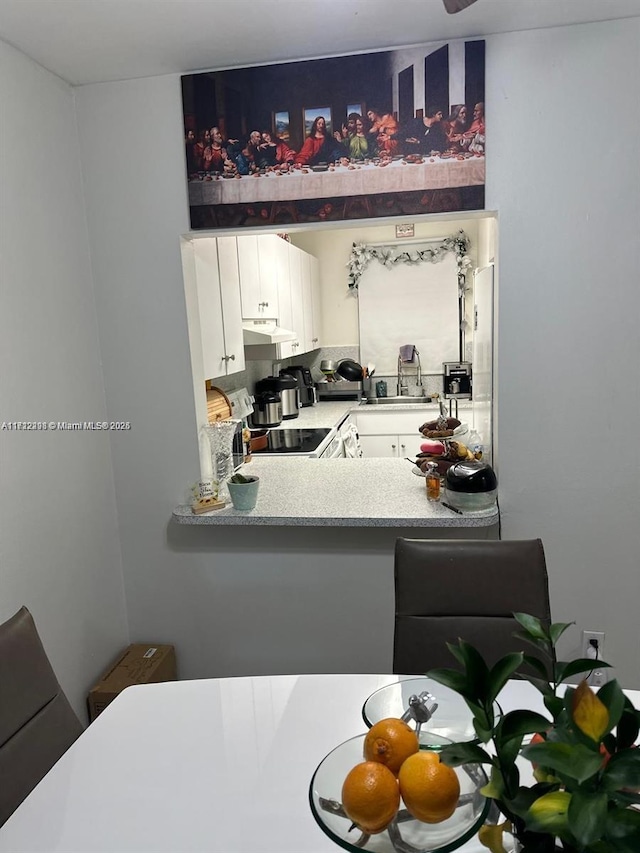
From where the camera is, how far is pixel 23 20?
5.68 ft

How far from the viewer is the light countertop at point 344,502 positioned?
2.12 m

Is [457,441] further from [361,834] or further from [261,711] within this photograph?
[361,834]

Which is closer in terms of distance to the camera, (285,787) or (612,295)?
(285,787)

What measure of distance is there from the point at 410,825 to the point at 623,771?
41 centimetres

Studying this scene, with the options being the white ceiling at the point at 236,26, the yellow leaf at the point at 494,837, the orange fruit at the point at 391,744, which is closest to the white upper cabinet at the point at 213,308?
the white ceiling at the point at 236,26

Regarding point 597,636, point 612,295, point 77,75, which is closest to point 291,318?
point 77,75

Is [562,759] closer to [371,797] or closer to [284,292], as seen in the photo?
[371,797]

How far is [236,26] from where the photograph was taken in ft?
5.98

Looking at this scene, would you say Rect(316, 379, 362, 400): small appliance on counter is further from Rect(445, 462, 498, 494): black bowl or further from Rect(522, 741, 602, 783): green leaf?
Answer: Rect(522, 741, 602, 783): green leaf

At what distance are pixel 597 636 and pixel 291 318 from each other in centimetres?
269

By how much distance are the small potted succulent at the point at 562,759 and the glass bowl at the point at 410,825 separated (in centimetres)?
16

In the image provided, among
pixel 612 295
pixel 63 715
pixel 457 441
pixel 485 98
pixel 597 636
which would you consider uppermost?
pixel 485 98

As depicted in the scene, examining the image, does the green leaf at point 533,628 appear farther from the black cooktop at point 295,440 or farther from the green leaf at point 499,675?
the black cooktop at point 295,440

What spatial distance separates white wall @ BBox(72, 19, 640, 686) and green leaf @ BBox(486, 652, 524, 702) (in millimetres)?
1533
